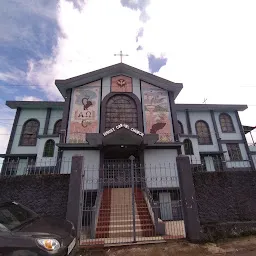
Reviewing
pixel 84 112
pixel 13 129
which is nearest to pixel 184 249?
pixel 84 112

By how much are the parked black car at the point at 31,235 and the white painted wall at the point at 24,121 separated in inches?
519

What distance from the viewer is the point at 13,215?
4594 mm

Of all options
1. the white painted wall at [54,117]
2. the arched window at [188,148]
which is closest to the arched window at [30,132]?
the white painted wall at [54,117]

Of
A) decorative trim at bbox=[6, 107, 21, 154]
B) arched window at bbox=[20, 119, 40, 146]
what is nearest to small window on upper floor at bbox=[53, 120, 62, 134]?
arched window at bbox=[20, 119, 40, 146]

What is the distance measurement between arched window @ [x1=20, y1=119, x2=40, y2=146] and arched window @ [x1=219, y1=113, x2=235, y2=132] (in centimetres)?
2040

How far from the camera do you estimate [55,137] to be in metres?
15.8

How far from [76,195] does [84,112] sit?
8.26 m

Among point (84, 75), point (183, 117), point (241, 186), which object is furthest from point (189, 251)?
point (183, 117)

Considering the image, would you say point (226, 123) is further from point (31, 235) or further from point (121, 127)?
point (31, 235)

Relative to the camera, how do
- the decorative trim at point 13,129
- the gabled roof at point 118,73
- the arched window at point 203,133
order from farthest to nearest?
1. the arched window at point 203,133
2. the decorative trim at point 13,129
3. the gabled roof at point 118,73

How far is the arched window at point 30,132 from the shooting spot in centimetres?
1712

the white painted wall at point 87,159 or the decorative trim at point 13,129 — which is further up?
the decorative trim at point 13,129

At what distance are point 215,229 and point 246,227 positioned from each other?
146 cm

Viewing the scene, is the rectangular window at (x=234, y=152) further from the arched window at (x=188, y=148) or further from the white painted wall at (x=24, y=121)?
the white painted wall at (x=24, y=121)
